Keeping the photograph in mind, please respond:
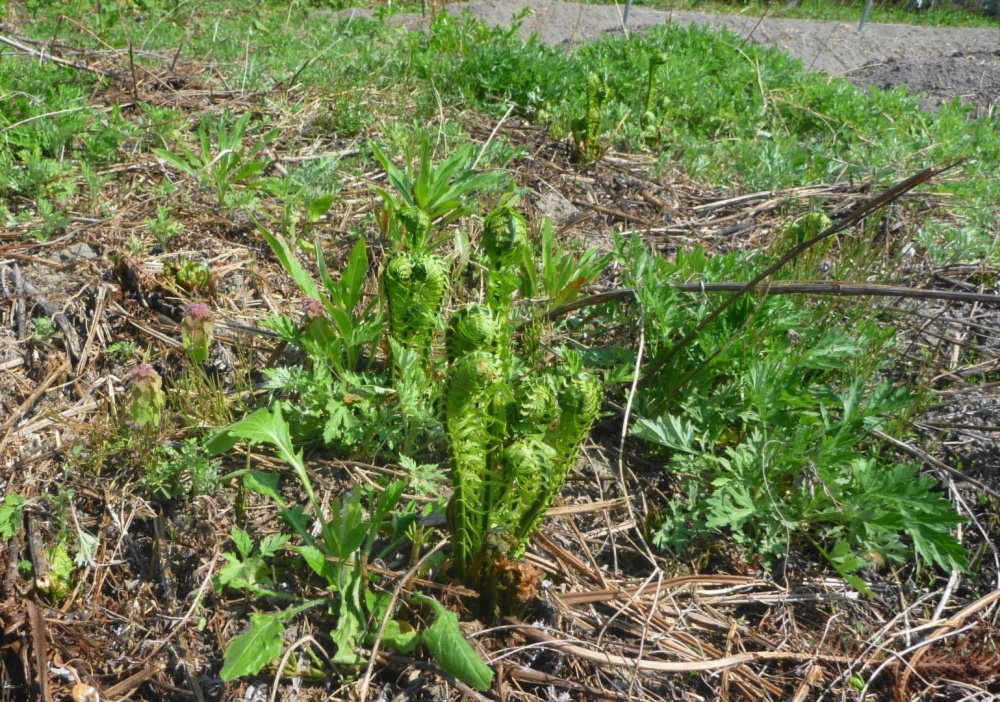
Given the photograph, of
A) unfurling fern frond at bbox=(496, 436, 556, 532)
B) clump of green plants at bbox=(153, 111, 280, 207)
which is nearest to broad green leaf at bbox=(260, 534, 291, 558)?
unfurling fern frond at bbox=(496, 436, 556, 532)

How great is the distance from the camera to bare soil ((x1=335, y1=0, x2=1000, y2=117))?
611cm

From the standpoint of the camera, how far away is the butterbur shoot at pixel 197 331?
2.43 m

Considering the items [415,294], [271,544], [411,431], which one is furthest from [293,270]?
[271,544]

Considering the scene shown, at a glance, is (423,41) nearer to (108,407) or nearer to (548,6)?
(548,6)

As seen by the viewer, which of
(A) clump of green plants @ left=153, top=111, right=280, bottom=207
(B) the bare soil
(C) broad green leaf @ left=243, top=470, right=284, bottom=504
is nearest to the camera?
(C) broad green leaf @ left=243, top=470, right=284, bottom=504

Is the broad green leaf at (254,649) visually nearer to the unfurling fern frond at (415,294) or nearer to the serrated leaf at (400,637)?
the serrated leaf at (400,637)

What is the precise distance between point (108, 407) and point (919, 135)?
4.43m

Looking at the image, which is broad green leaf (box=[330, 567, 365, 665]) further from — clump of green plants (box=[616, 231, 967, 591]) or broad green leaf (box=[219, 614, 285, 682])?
clump of green plants (box=[616, 231, 967, 591])

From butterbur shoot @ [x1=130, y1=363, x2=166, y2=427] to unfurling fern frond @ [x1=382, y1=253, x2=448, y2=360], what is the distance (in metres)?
0.69

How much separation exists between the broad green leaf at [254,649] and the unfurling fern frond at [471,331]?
0.74 metres

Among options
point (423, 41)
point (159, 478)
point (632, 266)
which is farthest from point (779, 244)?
point (423, 41)

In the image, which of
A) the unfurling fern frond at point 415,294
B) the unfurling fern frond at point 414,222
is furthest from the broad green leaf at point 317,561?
the unfurling fern frond at point 414,222

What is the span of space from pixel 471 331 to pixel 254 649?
832 millimetres

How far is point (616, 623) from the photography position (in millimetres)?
1985
